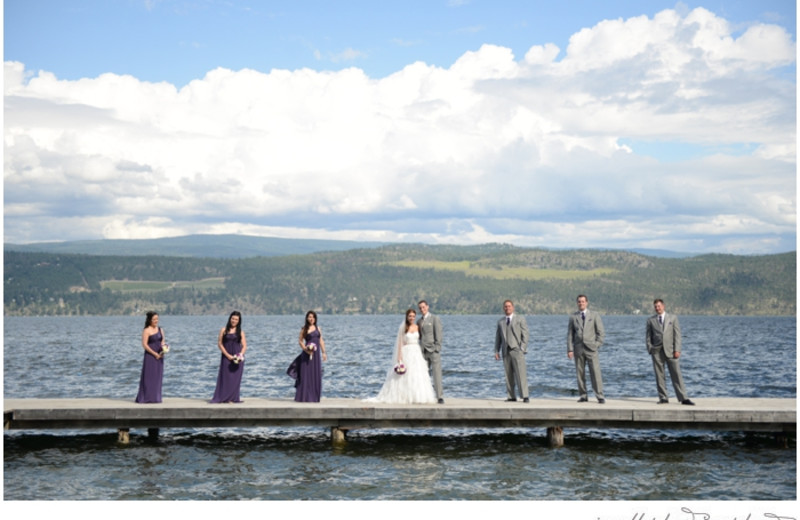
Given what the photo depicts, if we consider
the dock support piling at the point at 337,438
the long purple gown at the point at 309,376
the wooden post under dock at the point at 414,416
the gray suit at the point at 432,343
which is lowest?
the dock support piling at the point at 337,438

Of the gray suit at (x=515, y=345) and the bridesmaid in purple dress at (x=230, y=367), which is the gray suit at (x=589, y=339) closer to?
the gray suit at (x=515, y=345)

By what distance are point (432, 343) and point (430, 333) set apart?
239 millimetres

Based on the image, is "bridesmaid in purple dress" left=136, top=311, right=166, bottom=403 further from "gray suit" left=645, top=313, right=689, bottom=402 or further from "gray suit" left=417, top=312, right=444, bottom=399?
"gray suit" left=645, top=313, right=689, bottom=402

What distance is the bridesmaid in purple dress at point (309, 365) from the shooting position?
1923 cm

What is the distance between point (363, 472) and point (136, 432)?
7.07m

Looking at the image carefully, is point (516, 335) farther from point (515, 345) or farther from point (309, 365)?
point (309, 365)

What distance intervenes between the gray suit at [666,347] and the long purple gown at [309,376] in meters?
7.68

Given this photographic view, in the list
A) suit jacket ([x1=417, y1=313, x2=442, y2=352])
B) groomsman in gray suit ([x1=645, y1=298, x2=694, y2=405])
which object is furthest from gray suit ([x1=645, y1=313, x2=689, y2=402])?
suit jacket ([x1=417, y1=313, x2=442, y2=352])

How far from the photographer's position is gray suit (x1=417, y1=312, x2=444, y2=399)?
1912cm

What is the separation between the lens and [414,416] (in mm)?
18094

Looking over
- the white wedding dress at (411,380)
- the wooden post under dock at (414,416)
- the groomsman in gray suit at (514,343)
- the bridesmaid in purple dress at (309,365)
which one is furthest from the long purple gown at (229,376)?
the groomsman in gray suit at (514,343)

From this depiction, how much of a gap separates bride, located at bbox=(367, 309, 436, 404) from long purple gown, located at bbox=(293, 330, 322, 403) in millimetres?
1579
